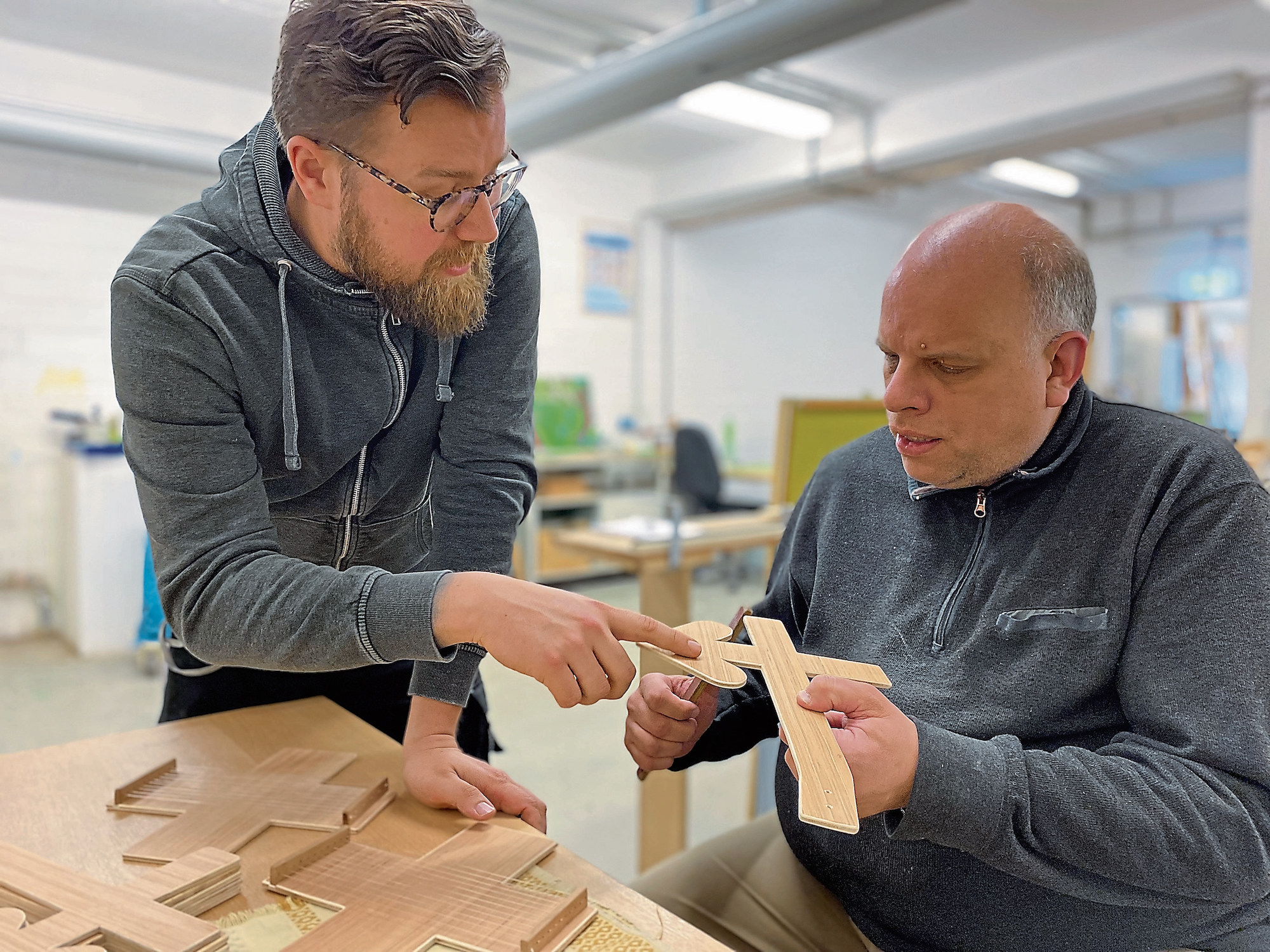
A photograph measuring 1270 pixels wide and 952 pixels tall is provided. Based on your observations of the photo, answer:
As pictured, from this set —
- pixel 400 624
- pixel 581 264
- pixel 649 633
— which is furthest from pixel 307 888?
pixel 581 264

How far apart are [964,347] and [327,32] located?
83 cm

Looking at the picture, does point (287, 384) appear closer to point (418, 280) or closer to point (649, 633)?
→ point (418, 280)

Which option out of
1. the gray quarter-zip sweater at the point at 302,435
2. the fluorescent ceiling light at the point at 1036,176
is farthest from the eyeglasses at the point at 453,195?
the fluorescent ceiling light at the point at 1036,176

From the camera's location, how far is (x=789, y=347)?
8.10m

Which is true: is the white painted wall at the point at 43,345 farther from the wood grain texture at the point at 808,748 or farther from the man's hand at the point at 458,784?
the wood grain texture at the point at 808,748

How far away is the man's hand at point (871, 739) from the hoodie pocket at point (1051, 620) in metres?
0.26

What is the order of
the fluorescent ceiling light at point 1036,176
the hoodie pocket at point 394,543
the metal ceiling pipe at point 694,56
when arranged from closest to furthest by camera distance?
the hoodie pocket at point 394,543 < the metal ceiling pipe at point 694,56 < the fluorescent ceiling light at point 1036,176

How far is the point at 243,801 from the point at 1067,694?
953mm

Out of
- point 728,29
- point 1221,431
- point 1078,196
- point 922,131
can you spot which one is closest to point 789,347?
point 922,131

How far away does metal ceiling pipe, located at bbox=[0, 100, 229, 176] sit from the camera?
3578mm

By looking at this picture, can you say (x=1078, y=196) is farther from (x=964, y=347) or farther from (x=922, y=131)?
(x=964, y=347)

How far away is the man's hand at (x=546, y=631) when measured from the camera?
2.87ft

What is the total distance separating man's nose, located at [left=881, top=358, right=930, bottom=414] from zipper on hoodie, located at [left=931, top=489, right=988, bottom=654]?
0.48 ft

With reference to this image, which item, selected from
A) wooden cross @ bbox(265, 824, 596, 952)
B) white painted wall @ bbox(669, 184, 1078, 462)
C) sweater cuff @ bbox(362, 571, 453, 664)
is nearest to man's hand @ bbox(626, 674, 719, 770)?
wooden cross @ bbox(265, 824, 596, 952)
